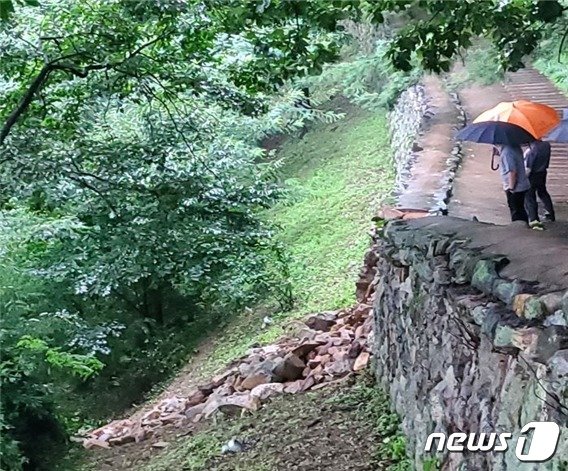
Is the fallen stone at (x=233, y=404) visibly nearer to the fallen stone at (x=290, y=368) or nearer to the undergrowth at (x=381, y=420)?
the fallen stone at (x=290, y=368)

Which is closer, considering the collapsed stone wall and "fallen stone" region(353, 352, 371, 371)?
the collapsed stone wall

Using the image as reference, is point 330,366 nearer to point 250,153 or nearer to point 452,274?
point 452,274

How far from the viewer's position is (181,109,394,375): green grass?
10945mm

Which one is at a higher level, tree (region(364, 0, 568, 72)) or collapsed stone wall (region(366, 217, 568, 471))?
tree (region(364, 0, 568, 72))

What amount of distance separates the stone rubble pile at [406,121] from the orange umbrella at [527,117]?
457 centimetres

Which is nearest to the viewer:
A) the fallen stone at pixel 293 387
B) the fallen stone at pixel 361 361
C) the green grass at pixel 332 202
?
the fallen stone at pixel 361 361

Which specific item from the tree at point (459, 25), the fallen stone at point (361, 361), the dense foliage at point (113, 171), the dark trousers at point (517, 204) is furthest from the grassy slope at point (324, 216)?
the dark trousers at point (517, 204)

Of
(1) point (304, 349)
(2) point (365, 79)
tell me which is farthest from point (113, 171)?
(2) point (365, 79)

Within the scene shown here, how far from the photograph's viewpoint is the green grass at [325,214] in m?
10.9

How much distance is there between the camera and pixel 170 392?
10039mm

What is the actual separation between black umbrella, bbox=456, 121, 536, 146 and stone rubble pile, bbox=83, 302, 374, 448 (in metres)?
1.96

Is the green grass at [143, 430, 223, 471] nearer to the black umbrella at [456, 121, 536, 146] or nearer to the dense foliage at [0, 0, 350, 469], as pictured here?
the dense foliage at [0, 0, 350, 469]

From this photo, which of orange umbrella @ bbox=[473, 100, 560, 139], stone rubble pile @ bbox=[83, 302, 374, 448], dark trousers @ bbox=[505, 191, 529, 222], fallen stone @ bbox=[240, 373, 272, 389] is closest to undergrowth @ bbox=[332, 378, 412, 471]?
stone rubble pile @ bbox=[83, 302, 374, 448]

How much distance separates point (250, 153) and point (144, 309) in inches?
130
